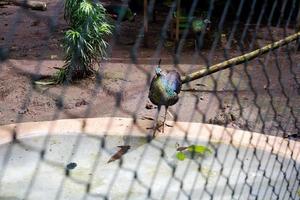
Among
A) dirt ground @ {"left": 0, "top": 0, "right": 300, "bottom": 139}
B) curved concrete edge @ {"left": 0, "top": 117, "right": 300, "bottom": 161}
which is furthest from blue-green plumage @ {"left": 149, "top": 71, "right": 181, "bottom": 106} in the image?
dirt ground @ {"left": 0, "top": 0, "right": 300, "bottom": 139}

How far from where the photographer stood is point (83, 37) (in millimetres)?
3855

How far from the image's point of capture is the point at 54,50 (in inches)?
190

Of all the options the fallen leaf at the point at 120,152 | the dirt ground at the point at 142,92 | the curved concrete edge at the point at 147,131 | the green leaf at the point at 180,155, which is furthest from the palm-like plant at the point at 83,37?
the green leaf at the point at 180,155

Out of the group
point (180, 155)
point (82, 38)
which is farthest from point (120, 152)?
point (82, 38)

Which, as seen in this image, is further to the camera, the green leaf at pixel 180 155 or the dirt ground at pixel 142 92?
the dirt ground at pixel 142 92

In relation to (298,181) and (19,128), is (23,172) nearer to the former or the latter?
(19,128)

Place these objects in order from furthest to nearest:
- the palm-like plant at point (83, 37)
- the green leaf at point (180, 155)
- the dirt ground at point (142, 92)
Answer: the palm-like plant at point (83, 37)
the dirt ground at point (142, 92)
the green leaf at point (180, 155)

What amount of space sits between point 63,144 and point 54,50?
2.28 meters

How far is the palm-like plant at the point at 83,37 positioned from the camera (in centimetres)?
388

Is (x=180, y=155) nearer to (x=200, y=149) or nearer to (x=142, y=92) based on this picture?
(x=200, y=149)

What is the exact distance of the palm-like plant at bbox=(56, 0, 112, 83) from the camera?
388 cm

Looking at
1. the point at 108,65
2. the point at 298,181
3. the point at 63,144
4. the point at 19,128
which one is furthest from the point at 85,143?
the point at 108,65

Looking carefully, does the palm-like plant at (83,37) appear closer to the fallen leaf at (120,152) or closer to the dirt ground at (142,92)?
the dirt ground at (142,92)

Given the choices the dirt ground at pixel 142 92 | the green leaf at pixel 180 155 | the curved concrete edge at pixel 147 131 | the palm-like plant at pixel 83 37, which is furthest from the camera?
the palm-like plant at pixel 83 37
